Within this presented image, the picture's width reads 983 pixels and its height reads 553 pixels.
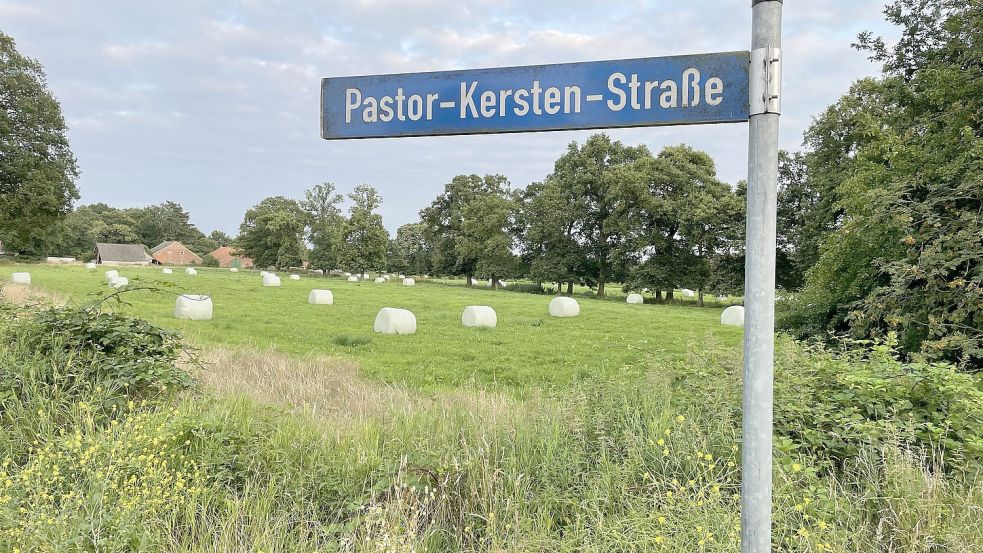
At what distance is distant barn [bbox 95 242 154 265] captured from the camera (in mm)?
83375

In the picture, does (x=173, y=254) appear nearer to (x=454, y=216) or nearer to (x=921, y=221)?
(x=454, y=216)

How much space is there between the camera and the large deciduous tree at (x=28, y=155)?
27812 millimetres

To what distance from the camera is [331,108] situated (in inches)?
91.0

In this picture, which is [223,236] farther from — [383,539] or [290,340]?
[383,539]

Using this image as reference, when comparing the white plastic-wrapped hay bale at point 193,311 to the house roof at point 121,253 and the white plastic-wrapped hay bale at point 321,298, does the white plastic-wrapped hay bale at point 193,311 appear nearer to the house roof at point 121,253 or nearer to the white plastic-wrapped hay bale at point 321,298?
the white plastic-wrapped hay bale at point 321,298

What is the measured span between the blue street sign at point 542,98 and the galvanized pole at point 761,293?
204 millimetres

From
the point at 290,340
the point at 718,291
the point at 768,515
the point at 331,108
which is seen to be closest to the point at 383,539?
the point at 768,515

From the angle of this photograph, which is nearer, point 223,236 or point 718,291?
point 718,291

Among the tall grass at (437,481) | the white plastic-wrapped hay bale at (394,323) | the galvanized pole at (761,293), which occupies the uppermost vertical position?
the galvanized pole at (761,293)

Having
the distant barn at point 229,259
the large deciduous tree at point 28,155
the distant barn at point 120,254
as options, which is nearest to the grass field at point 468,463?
the large deciduous tree at point 28,155

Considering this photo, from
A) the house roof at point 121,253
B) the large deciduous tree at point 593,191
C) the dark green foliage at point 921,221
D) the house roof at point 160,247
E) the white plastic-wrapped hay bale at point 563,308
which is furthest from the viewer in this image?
the house roof at point 160,247

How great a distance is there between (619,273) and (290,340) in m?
33.6

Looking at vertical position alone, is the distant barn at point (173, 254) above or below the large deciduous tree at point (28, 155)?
below

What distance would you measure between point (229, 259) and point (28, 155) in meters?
81.1
